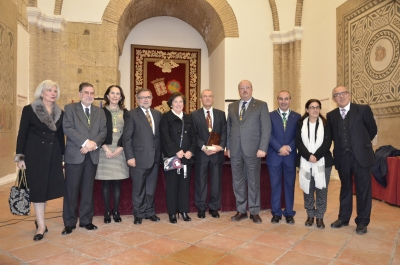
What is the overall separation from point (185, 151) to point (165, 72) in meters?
6.39

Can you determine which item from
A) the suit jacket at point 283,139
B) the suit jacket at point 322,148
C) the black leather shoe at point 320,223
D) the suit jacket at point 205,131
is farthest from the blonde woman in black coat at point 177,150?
the black leather shoe at point 320,223

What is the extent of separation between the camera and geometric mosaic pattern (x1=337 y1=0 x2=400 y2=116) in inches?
206

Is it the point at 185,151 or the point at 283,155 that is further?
the point at 185,151

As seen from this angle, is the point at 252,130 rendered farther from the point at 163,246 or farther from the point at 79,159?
the point at 79,159

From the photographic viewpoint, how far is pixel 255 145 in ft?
11.8

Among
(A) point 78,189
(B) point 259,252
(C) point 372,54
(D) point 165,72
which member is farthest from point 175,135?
(D) point 165,72

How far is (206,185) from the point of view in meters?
3.88

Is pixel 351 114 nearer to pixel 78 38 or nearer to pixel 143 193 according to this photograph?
pixel 143 193

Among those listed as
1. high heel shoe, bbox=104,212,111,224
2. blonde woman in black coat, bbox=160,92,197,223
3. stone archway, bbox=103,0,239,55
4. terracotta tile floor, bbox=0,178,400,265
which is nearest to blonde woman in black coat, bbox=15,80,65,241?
terracotta tile floor, bbox=0,178,400,265

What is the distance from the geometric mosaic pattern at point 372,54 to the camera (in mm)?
5223

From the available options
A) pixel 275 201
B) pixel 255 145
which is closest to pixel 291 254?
pixel 275 201

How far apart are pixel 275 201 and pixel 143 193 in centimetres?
148

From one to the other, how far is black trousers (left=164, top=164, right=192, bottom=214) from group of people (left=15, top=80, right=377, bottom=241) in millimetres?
11

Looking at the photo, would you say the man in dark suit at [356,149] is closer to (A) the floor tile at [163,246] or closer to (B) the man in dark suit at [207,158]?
(B) the man in dark suit at [207,158]
